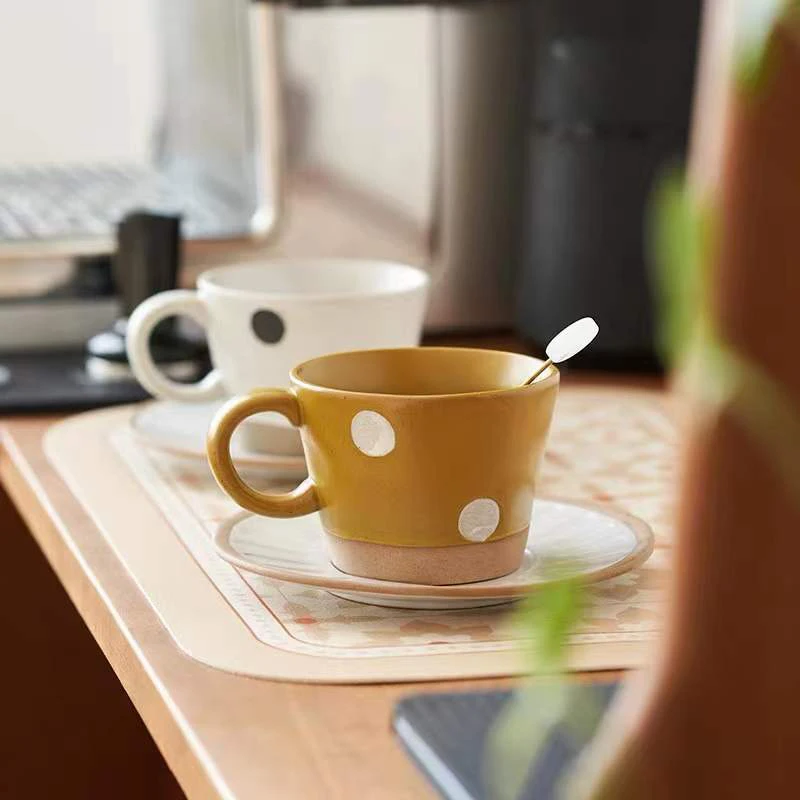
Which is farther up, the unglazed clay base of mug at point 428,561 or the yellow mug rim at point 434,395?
the yellow mug rim at point 434,395

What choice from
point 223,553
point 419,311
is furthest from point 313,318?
point 223,553

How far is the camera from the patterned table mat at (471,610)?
53cm

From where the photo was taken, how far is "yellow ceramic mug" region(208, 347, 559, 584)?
1.75 feet

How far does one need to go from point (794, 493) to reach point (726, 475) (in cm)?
1

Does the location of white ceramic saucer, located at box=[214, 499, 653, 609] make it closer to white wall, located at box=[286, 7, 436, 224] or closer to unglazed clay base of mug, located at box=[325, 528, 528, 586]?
unglazed clay base of mug, located at box=[325, 528, 528, 586]

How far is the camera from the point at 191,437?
794 millimetres

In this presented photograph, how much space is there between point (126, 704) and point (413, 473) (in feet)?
1.90

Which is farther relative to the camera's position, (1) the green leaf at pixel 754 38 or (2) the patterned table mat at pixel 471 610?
(2) the patterned table mat at pixel 471 610

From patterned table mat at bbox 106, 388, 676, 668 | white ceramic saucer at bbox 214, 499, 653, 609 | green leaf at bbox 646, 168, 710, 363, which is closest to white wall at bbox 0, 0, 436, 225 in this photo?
patterned table mat at bbox 106, 388, 676, 668

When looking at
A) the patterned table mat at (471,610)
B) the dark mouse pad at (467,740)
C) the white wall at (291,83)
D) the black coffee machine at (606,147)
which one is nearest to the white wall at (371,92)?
the white wall at (291,83)

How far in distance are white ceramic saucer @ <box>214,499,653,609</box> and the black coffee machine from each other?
0.42 m

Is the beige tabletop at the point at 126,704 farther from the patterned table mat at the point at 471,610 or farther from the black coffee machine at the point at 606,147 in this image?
the black coffee machine at the point at 606,147

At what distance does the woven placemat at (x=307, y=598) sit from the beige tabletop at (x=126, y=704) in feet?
0.03

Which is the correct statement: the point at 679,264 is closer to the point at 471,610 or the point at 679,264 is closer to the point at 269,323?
the point at 471,610
